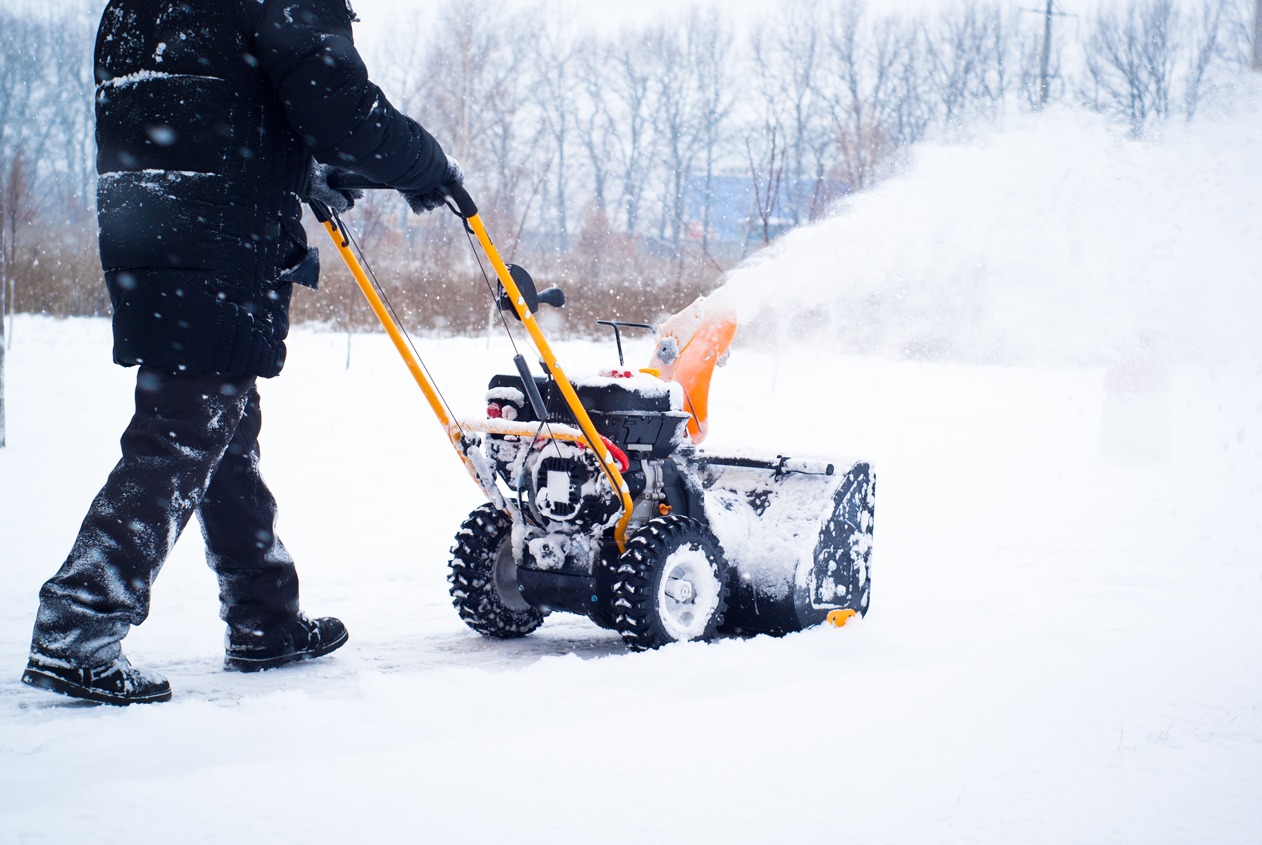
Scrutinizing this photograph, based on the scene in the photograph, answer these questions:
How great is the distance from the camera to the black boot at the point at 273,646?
338 cm

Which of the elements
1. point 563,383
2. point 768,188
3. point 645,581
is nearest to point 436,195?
point 563,383

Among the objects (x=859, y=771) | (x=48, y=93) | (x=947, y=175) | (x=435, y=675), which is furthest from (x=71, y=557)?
(x=48, y=93)

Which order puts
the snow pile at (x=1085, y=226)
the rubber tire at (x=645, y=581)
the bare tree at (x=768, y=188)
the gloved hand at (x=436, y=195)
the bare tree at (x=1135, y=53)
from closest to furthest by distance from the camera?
the gloved hand at (x=436, y=195) < the rubber tire at (x=645, y=581) < the snow pile at (x=1085, y=226) < the bare tree at (x=768, y=188) < the bare tree at (x=1135, y=53)

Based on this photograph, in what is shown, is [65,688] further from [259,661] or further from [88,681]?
[259,661]

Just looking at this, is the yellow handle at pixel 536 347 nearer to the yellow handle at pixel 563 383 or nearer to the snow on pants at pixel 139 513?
the yellow handle at pixel 563 383

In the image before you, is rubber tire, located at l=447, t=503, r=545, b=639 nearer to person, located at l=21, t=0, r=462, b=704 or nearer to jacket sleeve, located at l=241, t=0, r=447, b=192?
person, located at l=21, t=0, r=462, b=704

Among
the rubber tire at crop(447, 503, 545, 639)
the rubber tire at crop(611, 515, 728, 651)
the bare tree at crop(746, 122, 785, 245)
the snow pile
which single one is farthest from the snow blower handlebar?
the bare tree at crop(746, 122, 785, 245)

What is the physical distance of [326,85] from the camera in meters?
2.82

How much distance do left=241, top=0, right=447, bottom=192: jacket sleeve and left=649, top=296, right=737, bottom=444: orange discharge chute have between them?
1403mm

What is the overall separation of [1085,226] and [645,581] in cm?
462

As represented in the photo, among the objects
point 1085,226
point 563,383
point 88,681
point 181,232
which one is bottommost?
point 88,681

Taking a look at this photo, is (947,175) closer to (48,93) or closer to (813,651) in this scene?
(813,651)

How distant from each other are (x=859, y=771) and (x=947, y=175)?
4775mm

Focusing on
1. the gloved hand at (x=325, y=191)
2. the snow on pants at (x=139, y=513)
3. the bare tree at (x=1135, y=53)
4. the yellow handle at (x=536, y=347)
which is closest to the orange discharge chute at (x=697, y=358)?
the yellow handle at (x=536, y=347)
